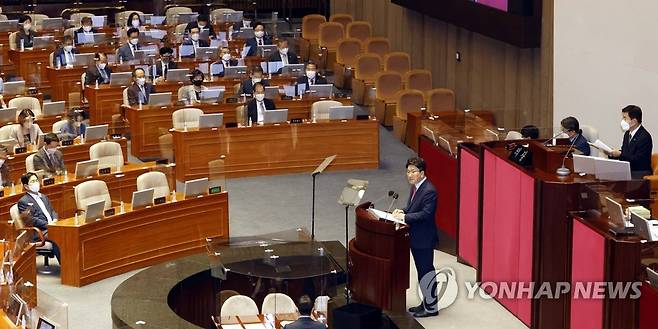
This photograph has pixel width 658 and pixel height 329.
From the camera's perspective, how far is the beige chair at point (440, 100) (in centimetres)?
2242

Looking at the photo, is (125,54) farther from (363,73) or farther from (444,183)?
(444,183)

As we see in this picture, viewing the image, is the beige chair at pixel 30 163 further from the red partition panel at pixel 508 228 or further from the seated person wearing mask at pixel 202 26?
the seated person wearing mask at pixel 202 26

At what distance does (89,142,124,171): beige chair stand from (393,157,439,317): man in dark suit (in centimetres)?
542

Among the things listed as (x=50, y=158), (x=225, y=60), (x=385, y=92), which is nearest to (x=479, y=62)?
(x=385, y=92)

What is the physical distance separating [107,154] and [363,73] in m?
7.40

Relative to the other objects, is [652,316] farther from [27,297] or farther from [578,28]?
[578,28]

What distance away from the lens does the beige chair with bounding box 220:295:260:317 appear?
12.9m

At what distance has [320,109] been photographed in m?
21.0

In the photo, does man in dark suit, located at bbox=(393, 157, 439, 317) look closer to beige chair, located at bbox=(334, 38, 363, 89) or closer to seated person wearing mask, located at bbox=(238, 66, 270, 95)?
seated person wearing mask, located at bbox=(238, 66, 270, 95)

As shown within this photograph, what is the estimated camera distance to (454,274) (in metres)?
15.3

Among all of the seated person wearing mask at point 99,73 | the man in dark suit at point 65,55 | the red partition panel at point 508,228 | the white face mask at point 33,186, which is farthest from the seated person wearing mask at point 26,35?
the red partition panel at point 508,228

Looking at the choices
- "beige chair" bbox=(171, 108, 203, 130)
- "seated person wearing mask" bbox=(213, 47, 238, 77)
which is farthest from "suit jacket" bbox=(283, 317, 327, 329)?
"seated person wearing mask" bbox=(213, 47, 238, 77)

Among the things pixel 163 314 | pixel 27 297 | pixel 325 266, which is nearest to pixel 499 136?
pixel 325 266

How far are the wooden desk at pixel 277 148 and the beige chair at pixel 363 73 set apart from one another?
3528 millimetres
